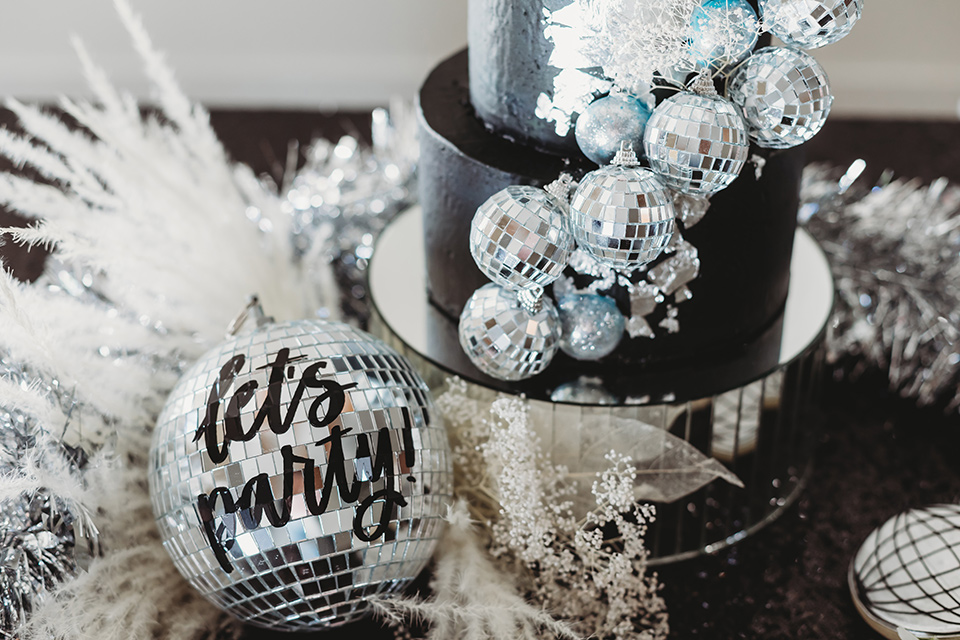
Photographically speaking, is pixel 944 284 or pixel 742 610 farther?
pixel 944 284

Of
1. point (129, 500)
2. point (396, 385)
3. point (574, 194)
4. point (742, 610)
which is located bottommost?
point (742, 610)

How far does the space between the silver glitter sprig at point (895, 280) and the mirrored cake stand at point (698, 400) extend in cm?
13

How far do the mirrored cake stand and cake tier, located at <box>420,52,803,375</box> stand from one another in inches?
0.7

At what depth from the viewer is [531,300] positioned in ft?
2.21

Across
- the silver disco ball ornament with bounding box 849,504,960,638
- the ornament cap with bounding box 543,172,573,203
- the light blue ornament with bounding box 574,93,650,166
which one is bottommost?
the silver disco ball ornament with bounding box 849,504,960,638

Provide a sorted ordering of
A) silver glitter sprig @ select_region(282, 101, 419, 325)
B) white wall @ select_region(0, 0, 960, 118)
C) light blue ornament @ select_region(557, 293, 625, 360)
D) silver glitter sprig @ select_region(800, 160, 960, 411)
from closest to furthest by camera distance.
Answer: light blue ornament @ select_region(557, 293, 625, 360) → silver glitter sprig @ select_region(800, 160, 960, 411) → silver glitter sprig @ select_region(282, 101, 419, 325) → white wall @ select_region(0, 0, 960, 118)

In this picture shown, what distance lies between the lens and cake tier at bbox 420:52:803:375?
27.5 inches

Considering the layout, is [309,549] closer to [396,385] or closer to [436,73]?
[396,385]

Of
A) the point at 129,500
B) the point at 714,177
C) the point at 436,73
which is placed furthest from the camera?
the point at 436,73

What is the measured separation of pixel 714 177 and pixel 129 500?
1.76 feet

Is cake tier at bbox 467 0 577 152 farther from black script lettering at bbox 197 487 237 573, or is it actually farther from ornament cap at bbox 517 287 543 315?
black script lettering at bbox 197 487 237 573

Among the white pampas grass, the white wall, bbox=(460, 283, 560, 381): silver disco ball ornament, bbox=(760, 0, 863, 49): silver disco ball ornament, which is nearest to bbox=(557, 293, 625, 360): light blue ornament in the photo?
bbox=(460, 283, 560, 381): silver disco ball ornament

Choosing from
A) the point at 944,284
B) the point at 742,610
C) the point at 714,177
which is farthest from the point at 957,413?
the point at 714,177

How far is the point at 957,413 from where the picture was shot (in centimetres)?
97
